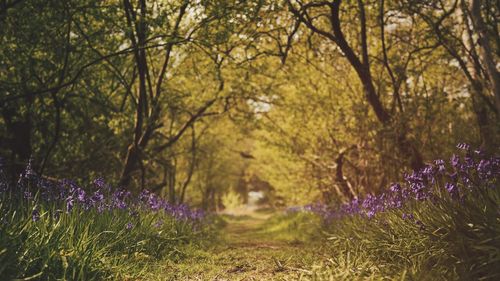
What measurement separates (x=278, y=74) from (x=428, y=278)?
480 inches

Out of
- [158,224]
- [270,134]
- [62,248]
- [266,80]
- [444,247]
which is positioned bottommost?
[444,247]

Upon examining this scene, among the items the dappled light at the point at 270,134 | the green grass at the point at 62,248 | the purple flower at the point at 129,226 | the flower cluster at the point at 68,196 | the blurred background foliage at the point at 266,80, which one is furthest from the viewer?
the blurred background foliage at the point at 266,80

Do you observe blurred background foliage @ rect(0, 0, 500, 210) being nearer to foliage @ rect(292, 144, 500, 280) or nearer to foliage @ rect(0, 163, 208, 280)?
foliage @ rect(292, 144, 500, 280)

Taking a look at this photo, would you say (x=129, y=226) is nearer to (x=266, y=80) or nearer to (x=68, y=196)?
(x=68, y=196)

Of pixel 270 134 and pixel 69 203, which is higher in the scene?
pixel 270 134

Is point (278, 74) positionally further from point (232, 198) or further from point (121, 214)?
point (232, 198)

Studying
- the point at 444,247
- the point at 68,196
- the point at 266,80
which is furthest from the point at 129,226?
the point at 266,80

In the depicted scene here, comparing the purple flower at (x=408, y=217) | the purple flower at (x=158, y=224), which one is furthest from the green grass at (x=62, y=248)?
the purple flower at (x=408, y=217)

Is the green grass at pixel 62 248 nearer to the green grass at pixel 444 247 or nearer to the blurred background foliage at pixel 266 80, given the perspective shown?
the green grass at pixel 444 247

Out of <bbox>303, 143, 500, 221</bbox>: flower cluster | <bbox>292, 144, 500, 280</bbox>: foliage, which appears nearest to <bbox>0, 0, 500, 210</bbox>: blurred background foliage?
<bbox>303, 143, 500, 221</bbox>: flower cluster

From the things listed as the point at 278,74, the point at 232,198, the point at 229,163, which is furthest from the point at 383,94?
the point at 232,198

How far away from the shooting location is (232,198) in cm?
4412

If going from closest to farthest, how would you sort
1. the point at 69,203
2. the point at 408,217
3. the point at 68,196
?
the point at 69,203, the point at 408,217, the point at 68,196

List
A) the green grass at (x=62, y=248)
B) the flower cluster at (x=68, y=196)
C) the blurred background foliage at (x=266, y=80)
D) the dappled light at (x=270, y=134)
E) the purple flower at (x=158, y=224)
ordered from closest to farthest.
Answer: the green grass at (x=62, y=248)
the dappled light at (x=270, y=134)
the flower cluster at (x=68, y=196)
the purple flower at (x=158, y=224)
the blurred background foliage at (x=266, y=80)
